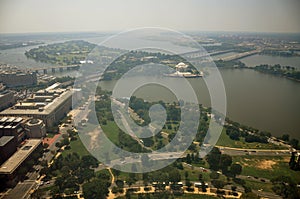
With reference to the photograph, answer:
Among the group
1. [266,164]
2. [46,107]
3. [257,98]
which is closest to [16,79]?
[46,107]

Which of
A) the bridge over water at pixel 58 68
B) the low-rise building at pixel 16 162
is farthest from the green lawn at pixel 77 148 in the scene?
the bridge over water at pixel 58 68

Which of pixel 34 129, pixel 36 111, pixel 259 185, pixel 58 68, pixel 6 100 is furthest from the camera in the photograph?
Result: pixel 58 68

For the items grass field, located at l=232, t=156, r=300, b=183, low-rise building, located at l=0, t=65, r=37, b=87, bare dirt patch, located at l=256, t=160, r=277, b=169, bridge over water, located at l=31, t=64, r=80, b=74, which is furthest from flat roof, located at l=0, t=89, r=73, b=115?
bridge over water, located at l=31, t=64, r=80, b=74

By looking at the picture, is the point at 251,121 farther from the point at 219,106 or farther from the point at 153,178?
the point at 153,178

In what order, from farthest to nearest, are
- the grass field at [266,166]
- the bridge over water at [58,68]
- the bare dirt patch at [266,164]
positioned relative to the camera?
1. the bridge over water at [58,68]
2. the bare dirt patch at [266,164]
3. the grass field at [266,166]

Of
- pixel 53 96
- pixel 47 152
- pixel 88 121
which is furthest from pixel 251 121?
pixel 53 96

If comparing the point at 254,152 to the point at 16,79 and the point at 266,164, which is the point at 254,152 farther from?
the point at 16,79

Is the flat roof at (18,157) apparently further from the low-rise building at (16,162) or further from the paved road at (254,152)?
the paved road at (254,152)
